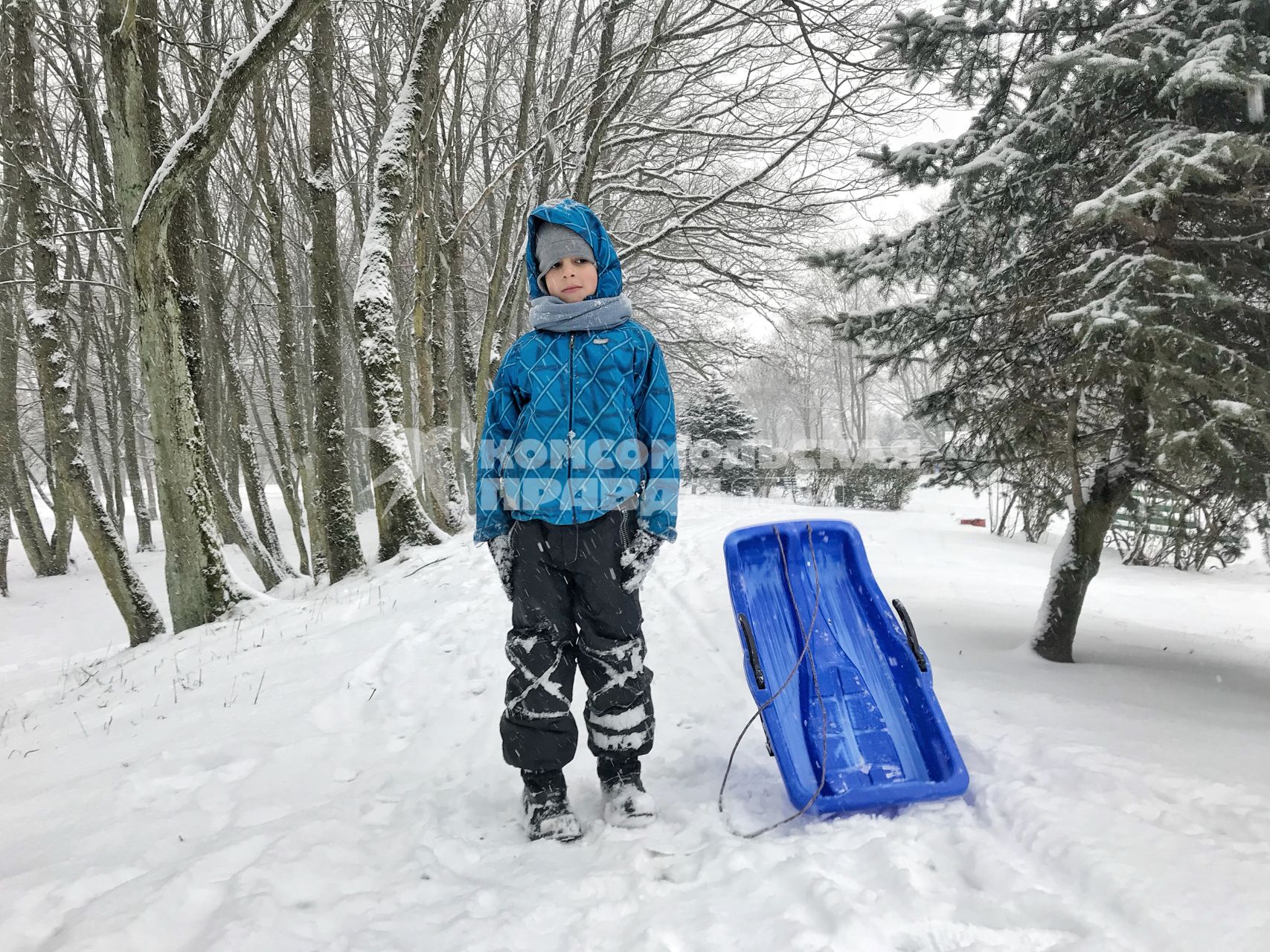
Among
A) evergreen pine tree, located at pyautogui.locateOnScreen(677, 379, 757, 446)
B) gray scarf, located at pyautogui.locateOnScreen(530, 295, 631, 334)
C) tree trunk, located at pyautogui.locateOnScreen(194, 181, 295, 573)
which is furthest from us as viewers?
evergreen pine tree, located at pyautogui.locateOnScreen(677, 379, 757, 446)

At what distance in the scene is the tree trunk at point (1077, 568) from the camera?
148 inches

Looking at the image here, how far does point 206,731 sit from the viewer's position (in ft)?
9.27

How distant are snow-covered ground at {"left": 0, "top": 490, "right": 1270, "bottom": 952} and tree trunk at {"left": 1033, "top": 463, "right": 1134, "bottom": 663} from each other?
20 centimetres

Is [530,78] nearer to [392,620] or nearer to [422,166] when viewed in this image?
[422,166]

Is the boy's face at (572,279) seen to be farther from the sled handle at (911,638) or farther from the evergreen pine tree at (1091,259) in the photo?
the evergreen pine tree at (1091,259)

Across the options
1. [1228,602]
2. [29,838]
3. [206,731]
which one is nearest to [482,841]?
[29,838]

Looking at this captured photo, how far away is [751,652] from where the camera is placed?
223 cm

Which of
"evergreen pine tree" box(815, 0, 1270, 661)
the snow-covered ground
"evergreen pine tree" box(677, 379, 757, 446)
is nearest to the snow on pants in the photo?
the snow-covered ground

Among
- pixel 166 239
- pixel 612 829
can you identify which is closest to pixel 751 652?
pixel 612 829

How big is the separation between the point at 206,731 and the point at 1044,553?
10308mm

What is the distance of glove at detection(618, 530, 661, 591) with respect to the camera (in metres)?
2.06

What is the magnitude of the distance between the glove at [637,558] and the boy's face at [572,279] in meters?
0.83

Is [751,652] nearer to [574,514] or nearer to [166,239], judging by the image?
[574,514]

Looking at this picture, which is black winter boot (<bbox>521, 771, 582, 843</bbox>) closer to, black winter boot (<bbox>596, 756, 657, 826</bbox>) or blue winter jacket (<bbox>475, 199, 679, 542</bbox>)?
black winter boot (<bbox>596, 756, 657, 826</bbox>)
